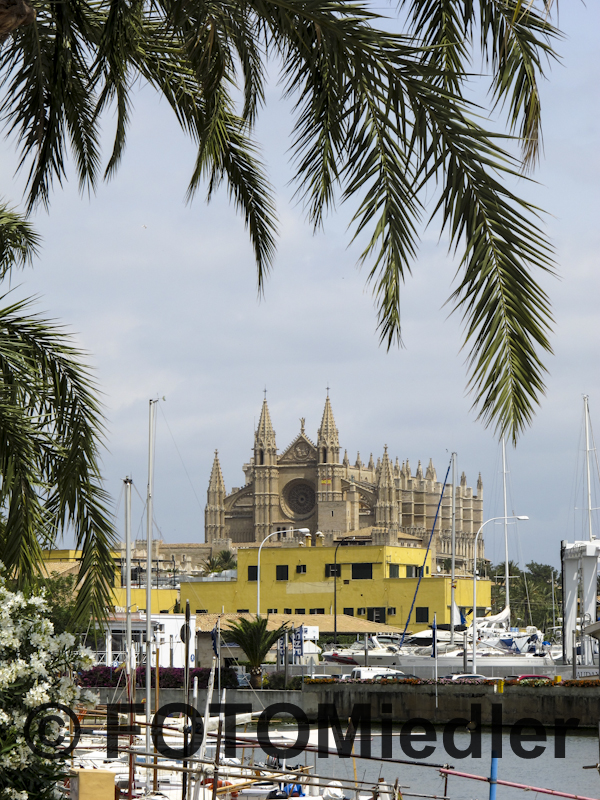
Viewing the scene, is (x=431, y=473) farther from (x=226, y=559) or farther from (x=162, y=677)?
(x=162, y=677)

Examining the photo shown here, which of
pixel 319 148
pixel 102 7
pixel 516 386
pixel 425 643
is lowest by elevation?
pixel 425 643

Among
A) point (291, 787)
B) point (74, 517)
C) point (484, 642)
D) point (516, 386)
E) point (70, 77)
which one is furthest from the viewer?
point (484, 642)

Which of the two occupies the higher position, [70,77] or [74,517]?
[70,77]

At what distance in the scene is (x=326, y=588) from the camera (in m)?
71.7

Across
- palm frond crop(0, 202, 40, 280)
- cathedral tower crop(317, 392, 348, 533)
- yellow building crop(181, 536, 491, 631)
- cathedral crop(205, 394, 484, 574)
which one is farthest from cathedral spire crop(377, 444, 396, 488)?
palm frond crop(0, 202, 40, 280)

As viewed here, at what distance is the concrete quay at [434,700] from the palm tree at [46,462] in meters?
31.6

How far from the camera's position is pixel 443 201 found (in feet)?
16.6

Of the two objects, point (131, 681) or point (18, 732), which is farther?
A: point (131, 681)

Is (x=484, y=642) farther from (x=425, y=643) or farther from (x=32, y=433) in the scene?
(x=32, y=433)

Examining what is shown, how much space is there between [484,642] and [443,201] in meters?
61.7

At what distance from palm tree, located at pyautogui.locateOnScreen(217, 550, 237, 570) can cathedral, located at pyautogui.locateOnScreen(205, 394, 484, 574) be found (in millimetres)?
8987

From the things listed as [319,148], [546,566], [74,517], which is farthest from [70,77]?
[546,566]

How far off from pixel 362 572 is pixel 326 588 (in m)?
2.66

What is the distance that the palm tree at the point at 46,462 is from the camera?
800 cm
